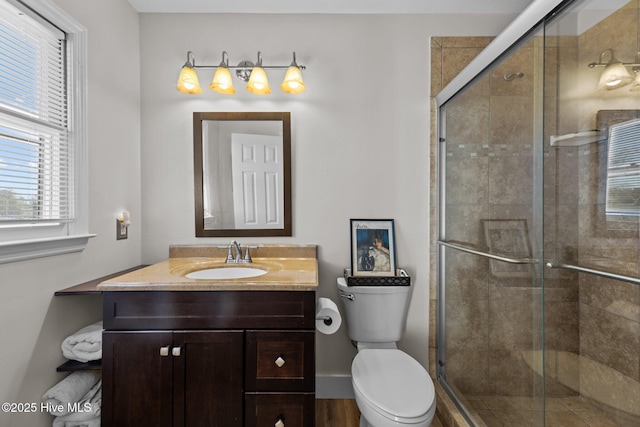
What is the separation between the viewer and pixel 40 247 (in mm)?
1313

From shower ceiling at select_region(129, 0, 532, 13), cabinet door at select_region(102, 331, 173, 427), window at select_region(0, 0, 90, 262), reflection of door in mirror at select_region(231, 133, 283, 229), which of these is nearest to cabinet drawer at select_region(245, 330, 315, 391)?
cabinet door at select_region(102, 331, 173, 427)

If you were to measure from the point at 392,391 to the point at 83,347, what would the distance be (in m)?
1.34

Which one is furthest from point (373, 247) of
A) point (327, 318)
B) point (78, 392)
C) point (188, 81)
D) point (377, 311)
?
point (78, 392)

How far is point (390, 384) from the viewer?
4.83ft

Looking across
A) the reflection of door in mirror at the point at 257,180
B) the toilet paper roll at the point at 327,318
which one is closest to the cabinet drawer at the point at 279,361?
the toilet paper roll at the point at 327,318

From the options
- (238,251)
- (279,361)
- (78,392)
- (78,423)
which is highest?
(238,251)

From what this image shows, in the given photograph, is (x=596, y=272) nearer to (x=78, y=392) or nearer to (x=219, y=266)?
(x=219, y=266)

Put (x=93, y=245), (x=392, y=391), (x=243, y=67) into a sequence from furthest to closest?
(x=243, y=67) < (x=93, y=245) < (x=392, y=391)

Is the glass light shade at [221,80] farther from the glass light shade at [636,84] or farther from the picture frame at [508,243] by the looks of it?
the glass light shade at [636,84]

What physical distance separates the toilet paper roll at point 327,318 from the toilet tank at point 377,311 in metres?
0.29

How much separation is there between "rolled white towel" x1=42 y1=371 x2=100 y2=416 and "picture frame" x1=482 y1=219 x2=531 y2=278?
73.8 inches

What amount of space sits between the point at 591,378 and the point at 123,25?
276 centimetres

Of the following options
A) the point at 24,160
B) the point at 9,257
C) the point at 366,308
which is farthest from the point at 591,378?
the point at 24,160

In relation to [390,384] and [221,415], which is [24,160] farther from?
[390,384]
